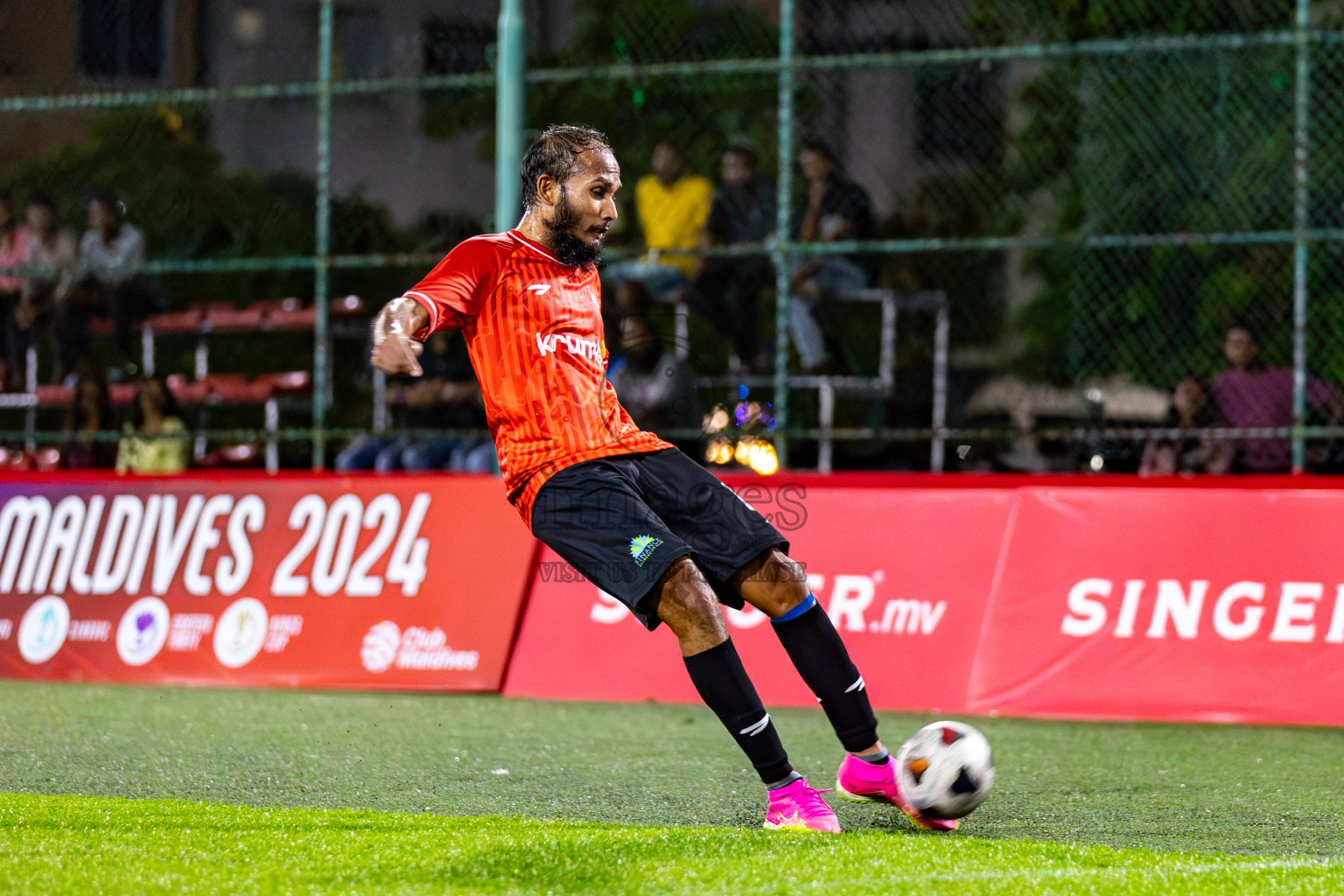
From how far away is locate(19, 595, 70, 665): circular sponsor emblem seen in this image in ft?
29.4

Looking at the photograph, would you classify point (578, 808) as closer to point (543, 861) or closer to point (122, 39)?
point (543, 861)

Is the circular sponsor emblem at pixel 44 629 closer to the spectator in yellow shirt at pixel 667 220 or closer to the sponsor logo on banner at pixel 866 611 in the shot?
the sponsor logo on banner at pixel 866 611

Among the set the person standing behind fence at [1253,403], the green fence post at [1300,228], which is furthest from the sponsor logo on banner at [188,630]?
the green fence post at [1300,228]

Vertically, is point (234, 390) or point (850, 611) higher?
point (234, 390)

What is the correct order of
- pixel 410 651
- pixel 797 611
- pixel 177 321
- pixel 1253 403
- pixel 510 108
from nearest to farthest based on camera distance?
pixel 797 611
pixel 410 651
pixel 1253 403
pixel 510 108
pixel 177 321

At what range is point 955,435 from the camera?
9.12 m

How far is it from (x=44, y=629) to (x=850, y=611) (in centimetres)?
442

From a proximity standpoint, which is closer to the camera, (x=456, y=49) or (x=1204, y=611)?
(x=1204, y=611)

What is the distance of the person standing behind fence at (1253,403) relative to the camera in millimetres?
9273

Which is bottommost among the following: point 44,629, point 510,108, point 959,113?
point 44,629

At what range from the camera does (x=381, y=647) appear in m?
8.51

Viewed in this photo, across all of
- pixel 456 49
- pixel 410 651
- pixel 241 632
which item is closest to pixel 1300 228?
pixel 410 651

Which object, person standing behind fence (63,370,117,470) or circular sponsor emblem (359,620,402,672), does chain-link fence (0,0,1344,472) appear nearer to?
person standing behind fence (63,370,117,470)

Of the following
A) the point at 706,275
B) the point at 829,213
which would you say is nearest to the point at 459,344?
the point at 706,275
